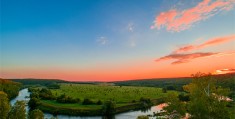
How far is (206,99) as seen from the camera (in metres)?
23.0

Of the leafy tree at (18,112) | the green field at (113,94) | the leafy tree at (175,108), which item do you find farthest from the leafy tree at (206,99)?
the green field at (113,94)

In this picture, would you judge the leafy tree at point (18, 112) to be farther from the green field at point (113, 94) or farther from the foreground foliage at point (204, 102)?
the green field at point (113, 94)

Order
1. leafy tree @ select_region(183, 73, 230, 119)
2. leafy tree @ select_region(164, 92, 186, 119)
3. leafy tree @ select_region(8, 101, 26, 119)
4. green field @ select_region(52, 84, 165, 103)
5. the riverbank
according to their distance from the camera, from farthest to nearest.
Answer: green field @ select_region(52, 84, 165, 103) < the riverbank < leafy tree @ select_region(8, 101, 26, 119) < leafy tree @ select_region(164, 92, 186, 119) < leafy tree @ select_region(183, 73, 230, 119)

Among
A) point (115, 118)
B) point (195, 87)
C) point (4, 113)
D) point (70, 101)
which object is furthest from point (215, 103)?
point (70, 101)

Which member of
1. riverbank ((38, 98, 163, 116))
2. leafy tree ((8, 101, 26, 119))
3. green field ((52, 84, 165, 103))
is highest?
leafy tree ((8, 101, 26, 119))

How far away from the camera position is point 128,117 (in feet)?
237

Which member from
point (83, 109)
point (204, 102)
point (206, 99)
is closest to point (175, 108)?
point (204, 102)

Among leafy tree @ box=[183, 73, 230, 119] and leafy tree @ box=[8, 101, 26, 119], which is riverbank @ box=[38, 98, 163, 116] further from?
leafy tree @ box=[183, 73, 230, 119]

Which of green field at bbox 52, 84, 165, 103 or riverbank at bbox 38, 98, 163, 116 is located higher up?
green field at bbox 52, 84, 165, 103

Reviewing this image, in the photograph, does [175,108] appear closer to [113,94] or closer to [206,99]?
[206,99]

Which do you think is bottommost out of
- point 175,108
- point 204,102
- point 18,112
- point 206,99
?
point 18,112

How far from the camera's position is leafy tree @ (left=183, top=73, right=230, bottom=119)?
22.5 m

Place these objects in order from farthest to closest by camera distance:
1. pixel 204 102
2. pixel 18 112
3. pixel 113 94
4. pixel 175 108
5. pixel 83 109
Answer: pixel 113 94, pixel 83 109, pixel 18 112, pixel 175 108, pixel 204 102

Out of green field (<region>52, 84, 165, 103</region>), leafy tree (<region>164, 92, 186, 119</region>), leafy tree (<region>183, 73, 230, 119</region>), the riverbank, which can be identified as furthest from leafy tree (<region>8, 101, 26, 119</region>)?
green field (<region>52, 84, 165, 103</region>)
